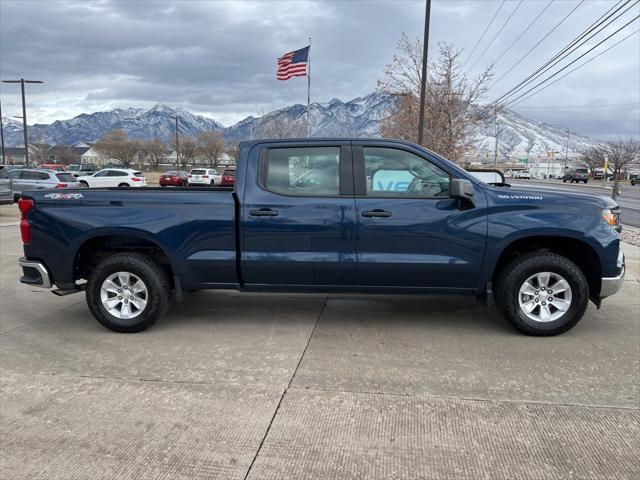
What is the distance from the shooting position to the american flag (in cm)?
2705

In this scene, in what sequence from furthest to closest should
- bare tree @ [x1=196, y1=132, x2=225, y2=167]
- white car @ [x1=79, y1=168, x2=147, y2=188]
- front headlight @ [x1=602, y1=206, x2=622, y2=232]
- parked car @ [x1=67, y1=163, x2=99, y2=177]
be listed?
1. bare tree @ [x1=196, y1=132, x2=225, y2=167]
2. parked car @ [x1=67, y1=163, x2=99, y2=177]
3. white car @ [x1=79, y1=168, x2=147, y2=188]
4. front headlight @ [x1=602, y1=206, x2=622, y2=232]

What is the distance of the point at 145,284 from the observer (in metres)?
5.02

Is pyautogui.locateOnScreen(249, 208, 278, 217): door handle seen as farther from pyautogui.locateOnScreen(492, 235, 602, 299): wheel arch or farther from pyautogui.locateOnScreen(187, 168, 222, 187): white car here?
pyautogui.locateOnScreen(187, 168, 222, 187): white car

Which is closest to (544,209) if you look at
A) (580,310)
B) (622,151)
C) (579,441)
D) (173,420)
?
(580,310)

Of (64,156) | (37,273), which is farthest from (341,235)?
(64,156)

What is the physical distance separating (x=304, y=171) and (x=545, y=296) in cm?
252

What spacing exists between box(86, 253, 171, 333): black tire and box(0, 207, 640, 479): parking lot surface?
14 cm

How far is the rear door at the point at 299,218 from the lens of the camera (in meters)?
4.79

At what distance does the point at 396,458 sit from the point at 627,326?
11.7ft

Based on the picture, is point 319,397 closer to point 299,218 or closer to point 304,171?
point 299,218

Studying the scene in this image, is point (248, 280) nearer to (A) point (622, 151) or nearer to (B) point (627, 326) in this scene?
(B) point (627, 326)

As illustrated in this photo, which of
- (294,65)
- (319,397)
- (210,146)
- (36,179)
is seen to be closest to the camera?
(319,397)

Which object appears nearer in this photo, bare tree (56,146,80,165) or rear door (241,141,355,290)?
rear door (241,141,355,290)

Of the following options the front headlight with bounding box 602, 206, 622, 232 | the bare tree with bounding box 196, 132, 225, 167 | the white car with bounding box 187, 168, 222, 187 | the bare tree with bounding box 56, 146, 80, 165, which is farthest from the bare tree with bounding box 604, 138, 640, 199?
the bare tree with bounding box 56, 146, 80, 165
